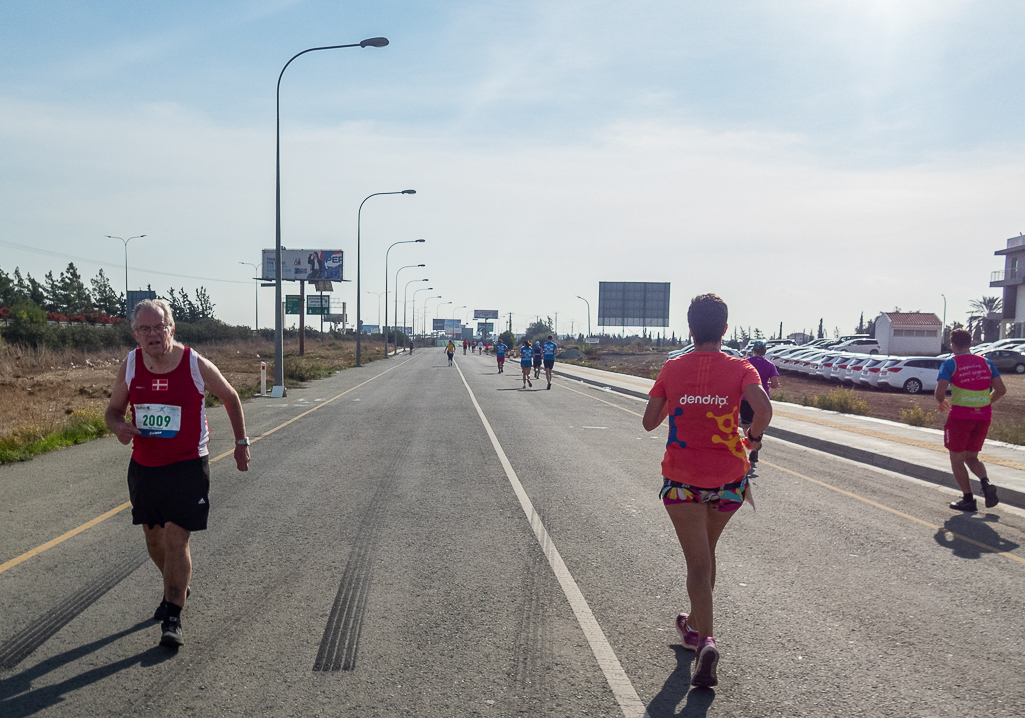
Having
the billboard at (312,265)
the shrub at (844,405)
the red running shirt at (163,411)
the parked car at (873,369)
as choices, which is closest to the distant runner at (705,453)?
the red running shirt at (163,411)

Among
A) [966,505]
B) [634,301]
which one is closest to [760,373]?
[966,505]

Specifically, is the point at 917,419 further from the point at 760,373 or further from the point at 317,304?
the point at 317,304

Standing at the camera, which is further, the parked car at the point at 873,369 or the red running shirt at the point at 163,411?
the parked car at the point at 873,369

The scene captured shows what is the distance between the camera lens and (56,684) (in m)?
3.80

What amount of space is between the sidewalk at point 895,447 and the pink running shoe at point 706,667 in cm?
678

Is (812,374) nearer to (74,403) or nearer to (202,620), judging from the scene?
(74,403)

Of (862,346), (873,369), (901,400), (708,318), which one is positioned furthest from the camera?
(862,346)

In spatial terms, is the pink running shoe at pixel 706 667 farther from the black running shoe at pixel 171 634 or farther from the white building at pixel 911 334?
the white building at pixel 911 334

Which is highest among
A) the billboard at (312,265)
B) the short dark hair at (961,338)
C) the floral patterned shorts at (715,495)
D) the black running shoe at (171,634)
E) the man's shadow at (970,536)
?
the billboard at (312,265)

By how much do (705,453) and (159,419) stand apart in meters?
3.00

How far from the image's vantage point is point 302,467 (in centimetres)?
1031

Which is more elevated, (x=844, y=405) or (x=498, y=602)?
(x=498, y=602)

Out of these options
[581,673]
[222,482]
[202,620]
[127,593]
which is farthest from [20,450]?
[581,673]

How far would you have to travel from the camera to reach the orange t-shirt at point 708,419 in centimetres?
394
